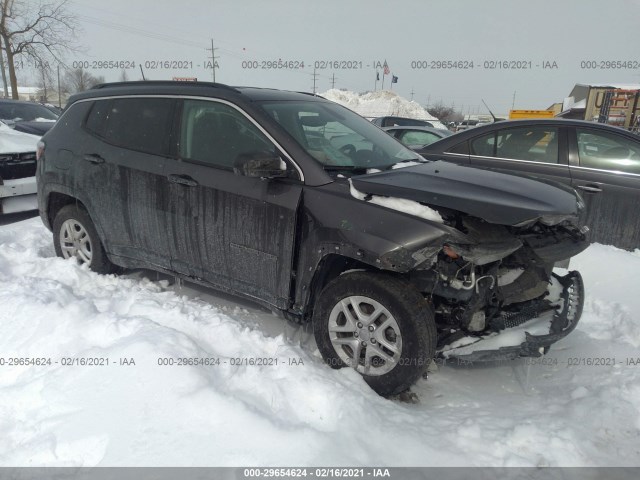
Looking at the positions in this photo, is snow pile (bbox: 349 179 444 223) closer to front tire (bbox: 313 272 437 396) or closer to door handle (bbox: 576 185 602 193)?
front tire (bbox: 313 272 437 396)

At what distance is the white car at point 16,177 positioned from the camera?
627 cm

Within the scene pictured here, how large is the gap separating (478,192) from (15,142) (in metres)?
6.78

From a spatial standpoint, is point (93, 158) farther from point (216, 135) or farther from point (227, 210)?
point (227, 210)

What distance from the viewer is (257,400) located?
2639 mm

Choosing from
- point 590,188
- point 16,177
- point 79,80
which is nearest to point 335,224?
point 590,188

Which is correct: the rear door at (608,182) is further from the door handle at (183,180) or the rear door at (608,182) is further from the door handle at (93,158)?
the door handle at (93,158)

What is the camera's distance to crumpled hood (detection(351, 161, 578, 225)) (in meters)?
2.69

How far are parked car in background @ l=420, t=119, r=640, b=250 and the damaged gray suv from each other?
176 cm

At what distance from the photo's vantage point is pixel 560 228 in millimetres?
3357

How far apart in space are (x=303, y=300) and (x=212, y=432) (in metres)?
1.07

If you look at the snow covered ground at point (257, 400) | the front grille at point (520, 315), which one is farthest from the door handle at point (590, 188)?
the front grille at point (520, 315)

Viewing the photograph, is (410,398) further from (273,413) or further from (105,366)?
(105,366)

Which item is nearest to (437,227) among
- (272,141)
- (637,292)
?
(272,141)

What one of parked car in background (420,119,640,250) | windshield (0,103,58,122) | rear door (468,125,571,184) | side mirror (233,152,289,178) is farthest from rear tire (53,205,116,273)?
windshield (0,103,58,122)
